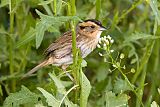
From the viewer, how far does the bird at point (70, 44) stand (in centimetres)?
382

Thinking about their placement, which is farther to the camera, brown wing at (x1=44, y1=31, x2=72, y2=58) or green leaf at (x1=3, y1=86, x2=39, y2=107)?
brown wing at (x1=44, y1=31, x2=72, y2=58)

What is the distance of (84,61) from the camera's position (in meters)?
3.46

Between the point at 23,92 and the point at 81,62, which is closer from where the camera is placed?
the point at 81,62

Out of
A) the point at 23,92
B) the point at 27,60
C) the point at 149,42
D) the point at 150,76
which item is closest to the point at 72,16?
the point at 23,92

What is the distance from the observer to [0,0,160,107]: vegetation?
3.52 m

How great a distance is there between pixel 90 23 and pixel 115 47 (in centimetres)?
104

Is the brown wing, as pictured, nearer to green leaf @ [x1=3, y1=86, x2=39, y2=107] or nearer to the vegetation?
the vegetation

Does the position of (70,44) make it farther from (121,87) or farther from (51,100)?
(51,100)

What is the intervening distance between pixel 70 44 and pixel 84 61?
0.39m

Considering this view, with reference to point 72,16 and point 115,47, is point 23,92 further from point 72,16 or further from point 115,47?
point 115,47

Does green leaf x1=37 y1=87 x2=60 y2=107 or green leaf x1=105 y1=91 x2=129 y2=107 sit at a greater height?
green leaf x1=37 y1=87 x2=60 y2=107

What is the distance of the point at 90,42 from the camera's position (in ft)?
12.8

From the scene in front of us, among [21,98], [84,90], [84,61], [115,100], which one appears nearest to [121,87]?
[115,100]

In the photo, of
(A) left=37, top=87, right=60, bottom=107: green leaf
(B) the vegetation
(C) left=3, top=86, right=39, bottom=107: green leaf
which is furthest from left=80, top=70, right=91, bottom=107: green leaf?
(C) left=3, top=86, right=39, bottom=107: green leaf
